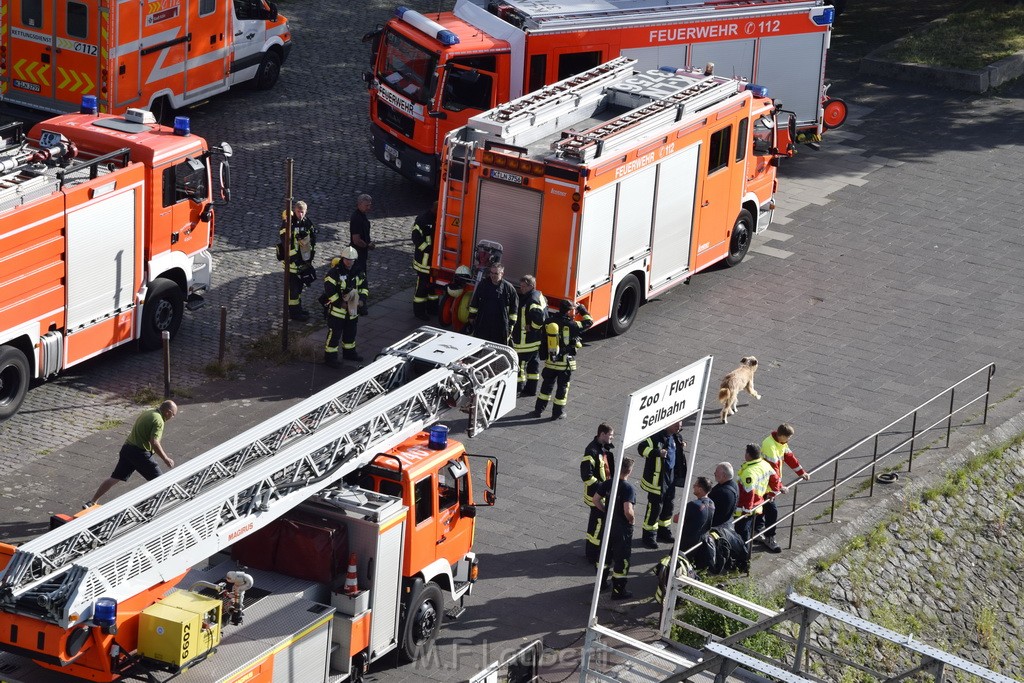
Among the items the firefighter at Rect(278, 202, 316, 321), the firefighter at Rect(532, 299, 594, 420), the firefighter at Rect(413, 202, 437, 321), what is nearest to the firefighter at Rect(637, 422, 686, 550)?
the firefighter at Rect(532, 299, 594, 420)

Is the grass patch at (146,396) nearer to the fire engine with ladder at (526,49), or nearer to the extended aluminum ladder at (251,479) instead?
the extended aluminum ladder at (251,479)

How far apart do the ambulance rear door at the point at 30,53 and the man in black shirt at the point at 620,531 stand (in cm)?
1326

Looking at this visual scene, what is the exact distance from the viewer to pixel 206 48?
26.1 m

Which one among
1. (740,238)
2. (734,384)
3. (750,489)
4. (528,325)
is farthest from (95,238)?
(740,238)

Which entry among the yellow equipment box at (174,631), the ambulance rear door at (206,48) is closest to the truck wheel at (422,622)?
the yellow equipment box at (174,631)

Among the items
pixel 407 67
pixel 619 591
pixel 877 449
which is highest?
pixel 407 67

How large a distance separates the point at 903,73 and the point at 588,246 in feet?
48.2

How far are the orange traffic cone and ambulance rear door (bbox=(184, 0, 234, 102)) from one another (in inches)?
590

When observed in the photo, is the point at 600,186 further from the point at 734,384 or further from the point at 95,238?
the point at 95,238

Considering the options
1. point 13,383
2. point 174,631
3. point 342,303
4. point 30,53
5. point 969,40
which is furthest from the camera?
point 969,40

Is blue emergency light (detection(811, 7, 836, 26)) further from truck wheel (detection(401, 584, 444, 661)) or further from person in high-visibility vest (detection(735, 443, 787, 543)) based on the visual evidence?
truck wheel (detection(401, 584, 444, 661))

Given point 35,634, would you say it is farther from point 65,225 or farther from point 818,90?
point 818,90

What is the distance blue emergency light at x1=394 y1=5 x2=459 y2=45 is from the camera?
2320 cm

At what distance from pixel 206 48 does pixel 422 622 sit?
1499 cm
